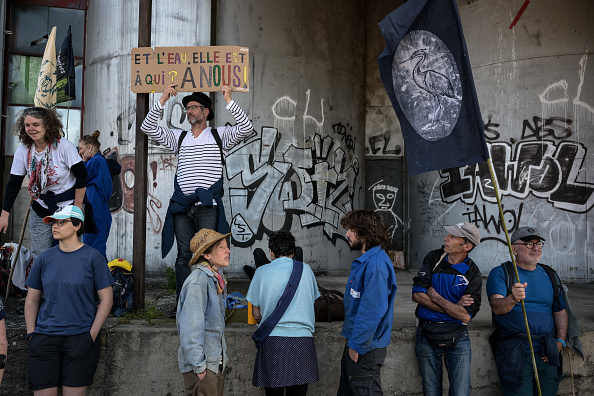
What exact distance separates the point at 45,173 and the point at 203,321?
2.18m

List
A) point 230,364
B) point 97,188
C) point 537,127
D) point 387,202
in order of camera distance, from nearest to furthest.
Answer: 1. point 230,364
2. point 97,188
3. point 537,127
4. point 387,202

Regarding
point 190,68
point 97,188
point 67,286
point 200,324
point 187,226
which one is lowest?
point 200,324

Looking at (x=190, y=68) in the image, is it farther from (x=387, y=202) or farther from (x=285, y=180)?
(x=387, y=202)

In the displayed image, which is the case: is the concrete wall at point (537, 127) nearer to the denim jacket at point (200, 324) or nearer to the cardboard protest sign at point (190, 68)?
the cardboard protest sign at point (190, 68)

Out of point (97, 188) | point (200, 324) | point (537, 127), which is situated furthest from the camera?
point (537, 127)

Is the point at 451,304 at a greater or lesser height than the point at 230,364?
Result: greater

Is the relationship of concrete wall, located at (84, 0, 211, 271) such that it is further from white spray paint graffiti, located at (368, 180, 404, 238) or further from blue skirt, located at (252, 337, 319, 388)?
blue skirt, located at (252, 337, 319, 388)

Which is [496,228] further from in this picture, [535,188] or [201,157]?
[201,157]

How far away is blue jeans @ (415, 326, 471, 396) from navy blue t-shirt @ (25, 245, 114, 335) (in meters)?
2.62

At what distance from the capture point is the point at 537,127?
8.95 m

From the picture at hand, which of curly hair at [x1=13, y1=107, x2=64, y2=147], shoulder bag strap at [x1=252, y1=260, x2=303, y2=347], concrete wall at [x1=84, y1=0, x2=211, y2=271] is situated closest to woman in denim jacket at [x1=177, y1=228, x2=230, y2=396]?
shoulder bag strap at [x1=252, y1=260, x2=303, y2=347]

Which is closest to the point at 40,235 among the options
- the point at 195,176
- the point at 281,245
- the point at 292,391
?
the point at 195,176

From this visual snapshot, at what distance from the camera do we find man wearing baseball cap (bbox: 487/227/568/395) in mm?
4422

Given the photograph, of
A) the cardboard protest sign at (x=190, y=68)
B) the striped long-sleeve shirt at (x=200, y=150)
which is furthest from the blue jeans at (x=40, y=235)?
the cardboard protest sign at (x=190, y=68)
